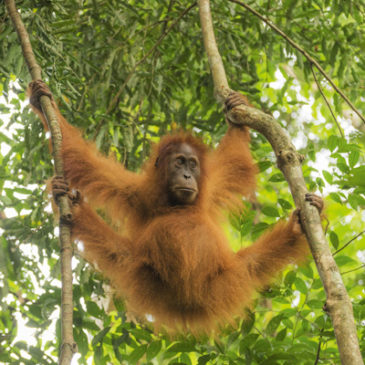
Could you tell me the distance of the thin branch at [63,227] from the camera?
2094 mm

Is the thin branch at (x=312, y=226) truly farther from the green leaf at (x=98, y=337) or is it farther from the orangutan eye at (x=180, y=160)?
the green leaf at (x=98, y=337)

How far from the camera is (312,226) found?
7.42 ft

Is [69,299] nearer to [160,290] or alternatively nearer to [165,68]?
[160,290]

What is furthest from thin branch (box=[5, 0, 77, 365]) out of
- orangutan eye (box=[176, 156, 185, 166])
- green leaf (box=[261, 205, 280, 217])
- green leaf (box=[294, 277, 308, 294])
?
green leaf (box=[294, 277, 308, 294])

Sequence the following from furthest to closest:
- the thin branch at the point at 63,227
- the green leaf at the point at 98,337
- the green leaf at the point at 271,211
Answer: the green leaf at the point at 271,211 < the green leaf at the point at 98,337 < the thin branch at the point at 63,227

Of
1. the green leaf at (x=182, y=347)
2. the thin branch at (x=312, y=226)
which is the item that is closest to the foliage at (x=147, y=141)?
the green leaf at (x=182, y=347)

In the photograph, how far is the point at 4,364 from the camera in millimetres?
3496

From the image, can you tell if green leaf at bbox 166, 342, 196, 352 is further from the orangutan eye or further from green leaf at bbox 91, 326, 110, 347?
the orangutan eye

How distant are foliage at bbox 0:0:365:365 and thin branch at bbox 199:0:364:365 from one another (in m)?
0.60

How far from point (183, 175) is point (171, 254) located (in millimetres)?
610

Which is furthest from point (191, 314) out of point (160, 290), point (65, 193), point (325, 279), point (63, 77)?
point (63, 77)

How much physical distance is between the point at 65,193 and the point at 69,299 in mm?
966

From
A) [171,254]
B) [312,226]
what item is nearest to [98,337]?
[171,254]

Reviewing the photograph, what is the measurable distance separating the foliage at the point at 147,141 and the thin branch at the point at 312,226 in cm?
60
